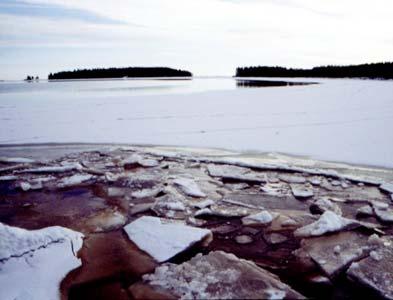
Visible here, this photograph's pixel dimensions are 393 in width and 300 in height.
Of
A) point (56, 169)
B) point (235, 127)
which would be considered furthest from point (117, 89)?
point (56, 169)

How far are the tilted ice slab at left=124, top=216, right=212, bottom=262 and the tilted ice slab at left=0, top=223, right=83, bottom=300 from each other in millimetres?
410

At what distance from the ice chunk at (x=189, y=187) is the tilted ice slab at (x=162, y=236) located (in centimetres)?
74

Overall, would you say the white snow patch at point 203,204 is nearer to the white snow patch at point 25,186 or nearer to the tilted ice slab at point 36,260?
the tilted ice slab at point 36,260

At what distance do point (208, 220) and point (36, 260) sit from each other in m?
1.31

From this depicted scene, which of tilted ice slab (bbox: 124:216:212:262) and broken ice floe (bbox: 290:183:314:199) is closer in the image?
tilted ice slab (bbox: 124:216:212:262)

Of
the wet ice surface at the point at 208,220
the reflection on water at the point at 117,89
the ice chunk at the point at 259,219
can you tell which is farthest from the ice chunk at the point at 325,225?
the reflection on water at the point at 117,89

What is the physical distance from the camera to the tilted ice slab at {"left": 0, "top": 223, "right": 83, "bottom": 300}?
5.85ft

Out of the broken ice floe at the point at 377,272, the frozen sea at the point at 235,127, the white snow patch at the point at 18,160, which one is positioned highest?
the frozen sea at the point at 235,127

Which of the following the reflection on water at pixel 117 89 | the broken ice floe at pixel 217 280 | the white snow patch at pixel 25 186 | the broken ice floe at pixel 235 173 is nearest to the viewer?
the broken ice floe at pixel 217 280

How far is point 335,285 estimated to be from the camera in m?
1.86

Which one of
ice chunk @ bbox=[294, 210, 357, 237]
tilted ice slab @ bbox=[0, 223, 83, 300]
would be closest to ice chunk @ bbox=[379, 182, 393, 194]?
ice chunk @ bbox=[294, 210, 357, 237]

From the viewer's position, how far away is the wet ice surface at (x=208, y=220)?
185cm

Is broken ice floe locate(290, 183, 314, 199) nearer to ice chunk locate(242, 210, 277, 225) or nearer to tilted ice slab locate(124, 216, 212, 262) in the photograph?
ice chunk locate(242, 210, 277, 225)

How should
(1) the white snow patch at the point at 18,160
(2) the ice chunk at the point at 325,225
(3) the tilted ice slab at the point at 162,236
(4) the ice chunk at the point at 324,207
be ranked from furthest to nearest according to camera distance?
(1) the white snow patch at the point at 18,160, (4) the ice chunk at the point at 324,207, (2) the ice chunk at the point at 325,225, (3) the tilted ice slab at the point at 162,236
